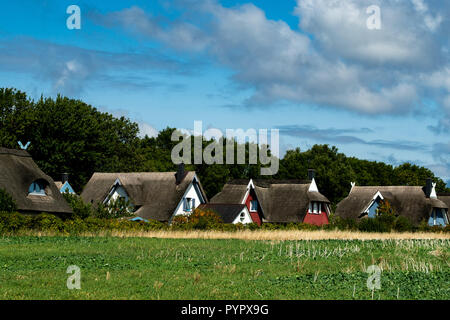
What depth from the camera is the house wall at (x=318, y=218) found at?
83.7 m

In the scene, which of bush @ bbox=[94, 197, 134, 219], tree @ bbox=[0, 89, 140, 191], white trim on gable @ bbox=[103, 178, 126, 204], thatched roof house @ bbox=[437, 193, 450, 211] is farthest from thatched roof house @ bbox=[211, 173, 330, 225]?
bush @ bbox=[94, 197, 134, 219]

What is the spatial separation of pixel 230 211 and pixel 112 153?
3081 centimetres

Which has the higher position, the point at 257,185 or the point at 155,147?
the point at 155,147

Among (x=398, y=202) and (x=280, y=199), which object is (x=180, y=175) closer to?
(x=280, y=199)

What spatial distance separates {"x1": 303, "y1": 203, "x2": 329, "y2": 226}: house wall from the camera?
83.7m

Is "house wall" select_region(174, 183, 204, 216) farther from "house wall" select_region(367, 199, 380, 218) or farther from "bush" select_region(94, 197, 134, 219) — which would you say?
"house wall" select_region(367, 199, 380, 218)

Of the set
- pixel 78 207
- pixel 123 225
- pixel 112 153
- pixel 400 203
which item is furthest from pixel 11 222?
pixel 400 203

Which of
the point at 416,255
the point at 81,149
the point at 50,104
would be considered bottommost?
the point at 416,255

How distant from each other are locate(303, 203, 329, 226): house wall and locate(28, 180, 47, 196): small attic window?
3807cm

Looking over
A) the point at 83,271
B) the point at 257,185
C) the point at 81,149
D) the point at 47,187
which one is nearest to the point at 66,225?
the point at 47,187

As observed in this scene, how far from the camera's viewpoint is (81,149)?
271 feet
